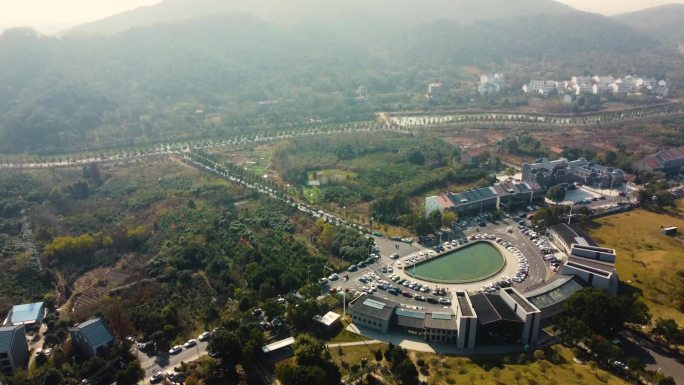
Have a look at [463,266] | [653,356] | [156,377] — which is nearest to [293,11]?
[463,266]

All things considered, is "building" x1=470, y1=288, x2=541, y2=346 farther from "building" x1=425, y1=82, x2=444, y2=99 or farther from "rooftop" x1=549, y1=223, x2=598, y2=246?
"building" x1=425, y1=82, x2=444, y2=99

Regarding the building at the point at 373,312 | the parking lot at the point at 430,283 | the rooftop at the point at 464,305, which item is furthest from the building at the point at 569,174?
the building at the point at 373,312

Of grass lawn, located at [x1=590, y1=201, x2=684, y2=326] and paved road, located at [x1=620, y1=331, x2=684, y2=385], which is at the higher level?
grass lawn, located at [x1=590, y1=201, x2=684, y2=326]

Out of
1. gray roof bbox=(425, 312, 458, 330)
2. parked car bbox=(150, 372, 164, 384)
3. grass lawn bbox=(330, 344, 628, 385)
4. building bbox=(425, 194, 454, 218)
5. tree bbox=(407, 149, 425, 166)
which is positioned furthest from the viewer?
tree bbox=(407, 149, 425, 166)

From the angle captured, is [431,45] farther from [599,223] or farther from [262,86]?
[599,223]

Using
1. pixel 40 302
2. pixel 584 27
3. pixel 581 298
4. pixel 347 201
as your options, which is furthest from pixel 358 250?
pixel 584 27

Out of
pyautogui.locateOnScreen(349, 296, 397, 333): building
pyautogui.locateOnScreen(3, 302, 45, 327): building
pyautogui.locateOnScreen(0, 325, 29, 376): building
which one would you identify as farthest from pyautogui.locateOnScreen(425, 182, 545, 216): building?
pyautogui.locateOnScreen(0, 325, 29, 376): building
